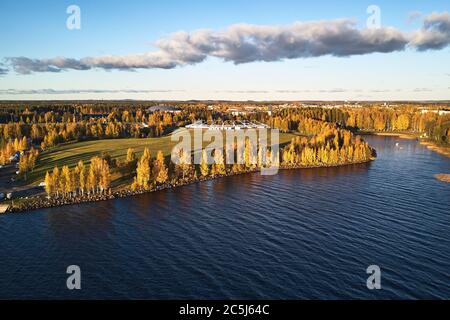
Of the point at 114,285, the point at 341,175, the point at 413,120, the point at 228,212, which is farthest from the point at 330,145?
the point at 413,120

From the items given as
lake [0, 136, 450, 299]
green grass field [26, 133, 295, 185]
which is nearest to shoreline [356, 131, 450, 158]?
green grass field [26, 133, 295, 185]

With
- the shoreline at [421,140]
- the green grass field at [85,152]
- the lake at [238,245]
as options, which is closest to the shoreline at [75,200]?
the lake at [238,245]

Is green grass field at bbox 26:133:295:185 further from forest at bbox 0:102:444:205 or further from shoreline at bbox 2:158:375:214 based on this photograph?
shoreline at bbox 2:158:375:214

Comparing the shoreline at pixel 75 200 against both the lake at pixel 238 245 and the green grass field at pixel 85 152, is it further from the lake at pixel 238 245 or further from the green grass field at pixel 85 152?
the green grass field at pixel 85 152

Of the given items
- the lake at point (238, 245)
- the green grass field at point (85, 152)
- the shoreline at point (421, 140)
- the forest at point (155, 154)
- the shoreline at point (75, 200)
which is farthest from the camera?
the shoreline at point (421, 140)

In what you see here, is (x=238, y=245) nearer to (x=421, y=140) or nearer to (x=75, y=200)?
(x=75, y=200)

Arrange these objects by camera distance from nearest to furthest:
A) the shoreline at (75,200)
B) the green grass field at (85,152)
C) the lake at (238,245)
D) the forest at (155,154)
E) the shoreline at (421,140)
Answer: the lake at (238,245) < the shoreline at (75,200) < the forest at (155,154) < the green grass field at (85,152) < the shoreline at (421,140)
